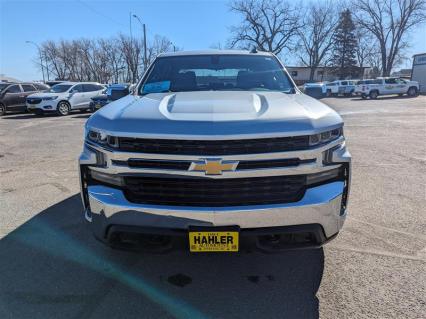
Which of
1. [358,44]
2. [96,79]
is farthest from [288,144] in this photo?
[96,79]

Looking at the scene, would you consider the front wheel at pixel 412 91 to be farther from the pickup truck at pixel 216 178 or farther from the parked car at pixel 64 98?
the pickup truck at pixel 216 178

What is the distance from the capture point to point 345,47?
65.1 metres

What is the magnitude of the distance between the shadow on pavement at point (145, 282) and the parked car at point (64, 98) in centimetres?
1696

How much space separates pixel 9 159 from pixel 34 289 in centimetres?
599

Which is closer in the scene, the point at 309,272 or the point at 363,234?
the point at 309,272

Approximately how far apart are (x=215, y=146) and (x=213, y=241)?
2.12 feet

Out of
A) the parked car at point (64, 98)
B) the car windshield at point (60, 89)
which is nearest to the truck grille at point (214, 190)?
the parked car at point (64, 98)

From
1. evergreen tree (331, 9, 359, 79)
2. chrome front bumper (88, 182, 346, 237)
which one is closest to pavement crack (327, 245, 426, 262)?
chrome front bumper (88, 182, 346, 237)

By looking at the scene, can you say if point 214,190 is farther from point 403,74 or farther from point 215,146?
point 403,74

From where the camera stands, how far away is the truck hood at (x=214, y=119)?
2467 mm

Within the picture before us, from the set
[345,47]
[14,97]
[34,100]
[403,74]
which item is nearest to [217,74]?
[34,100]

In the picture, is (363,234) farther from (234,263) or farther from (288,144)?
(288,144)

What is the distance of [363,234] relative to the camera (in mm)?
3990

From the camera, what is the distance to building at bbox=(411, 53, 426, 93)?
4434 cm
